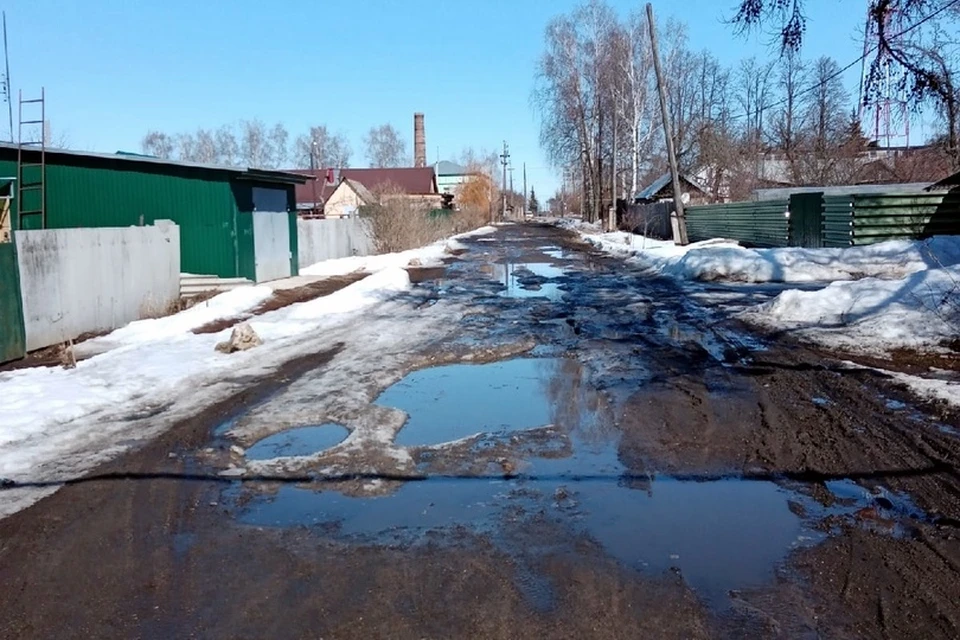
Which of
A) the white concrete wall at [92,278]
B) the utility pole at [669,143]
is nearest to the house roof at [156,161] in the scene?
the white concrete wall at [92,278]

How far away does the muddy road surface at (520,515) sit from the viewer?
4.00 metres

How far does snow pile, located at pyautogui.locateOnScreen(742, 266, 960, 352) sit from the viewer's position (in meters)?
10.7

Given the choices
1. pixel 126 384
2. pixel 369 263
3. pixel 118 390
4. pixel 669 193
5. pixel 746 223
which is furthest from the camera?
pixel 669 193

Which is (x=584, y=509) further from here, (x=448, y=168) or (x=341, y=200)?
(x=448, y=168)

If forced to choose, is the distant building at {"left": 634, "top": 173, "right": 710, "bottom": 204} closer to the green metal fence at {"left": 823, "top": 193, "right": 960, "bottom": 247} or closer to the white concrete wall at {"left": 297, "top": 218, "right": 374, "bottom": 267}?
the white concrete wall at {"left": 297, "top": 218, "right": 374, "bottom": 267}

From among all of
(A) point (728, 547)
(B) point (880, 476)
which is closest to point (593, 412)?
(B) point (880, 476)

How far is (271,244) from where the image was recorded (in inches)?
982

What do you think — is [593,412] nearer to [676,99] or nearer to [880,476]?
[880,476]

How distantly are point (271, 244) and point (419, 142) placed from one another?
91.3m

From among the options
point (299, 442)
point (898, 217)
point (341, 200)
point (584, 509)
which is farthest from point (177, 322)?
point (341, 200)

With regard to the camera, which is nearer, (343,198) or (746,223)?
(746,223)

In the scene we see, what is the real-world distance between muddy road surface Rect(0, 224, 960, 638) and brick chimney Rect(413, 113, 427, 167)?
344ft

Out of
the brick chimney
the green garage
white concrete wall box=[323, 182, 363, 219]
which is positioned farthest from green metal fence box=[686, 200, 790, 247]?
the brick chimney

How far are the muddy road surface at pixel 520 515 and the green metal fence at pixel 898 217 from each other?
16.5 meters
